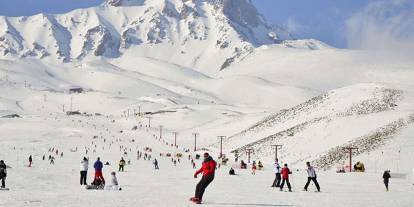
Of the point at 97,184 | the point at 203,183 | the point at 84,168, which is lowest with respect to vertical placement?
the point at 97,184

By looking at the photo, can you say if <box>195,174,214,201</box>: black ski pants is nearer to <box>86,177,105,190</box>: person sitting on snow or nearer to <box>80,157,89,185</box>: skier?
<box>86,177,105,190</box>: person sitting on snow

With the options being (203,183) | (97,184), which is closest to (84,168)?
(97,184)

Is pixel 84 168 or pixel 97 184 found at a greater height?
pixel 84 168

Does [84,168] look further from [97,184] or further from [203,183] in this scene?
[203,183]

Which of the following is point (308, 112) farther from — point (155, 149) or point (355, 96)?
point (155, 149)

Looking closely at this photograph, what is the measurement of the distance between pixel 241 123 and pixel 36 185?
11905 cm

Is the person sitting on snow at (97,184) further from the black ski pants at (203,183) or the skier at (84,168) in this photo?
the black ski pants at (203,183)

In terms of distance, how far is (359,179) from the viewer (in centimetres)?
4619

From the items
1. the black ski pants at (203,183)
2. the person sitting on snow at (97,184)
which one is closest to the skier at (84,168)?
the person sitting on snow at (97,184)

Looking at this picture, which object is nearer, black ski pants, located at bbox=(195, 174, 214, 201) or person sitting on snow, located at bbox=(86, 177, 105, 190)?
black ski pants, located at bbox=(195, 174, 214, 201)

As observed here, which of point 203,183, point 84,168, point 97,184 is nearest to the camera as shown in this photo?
point 203,183

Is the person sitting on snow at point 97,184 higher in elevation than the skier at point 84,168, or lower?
lower

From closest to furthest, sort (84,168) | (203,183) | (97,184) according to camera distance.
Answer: (203,183)
(97,184)
(84,168)

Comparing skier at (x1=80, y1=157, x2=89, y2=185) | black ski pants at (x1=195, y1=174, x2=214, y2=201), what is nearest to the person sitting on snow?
skier at (x1=80, y1=157, x2=89, y2=185)
